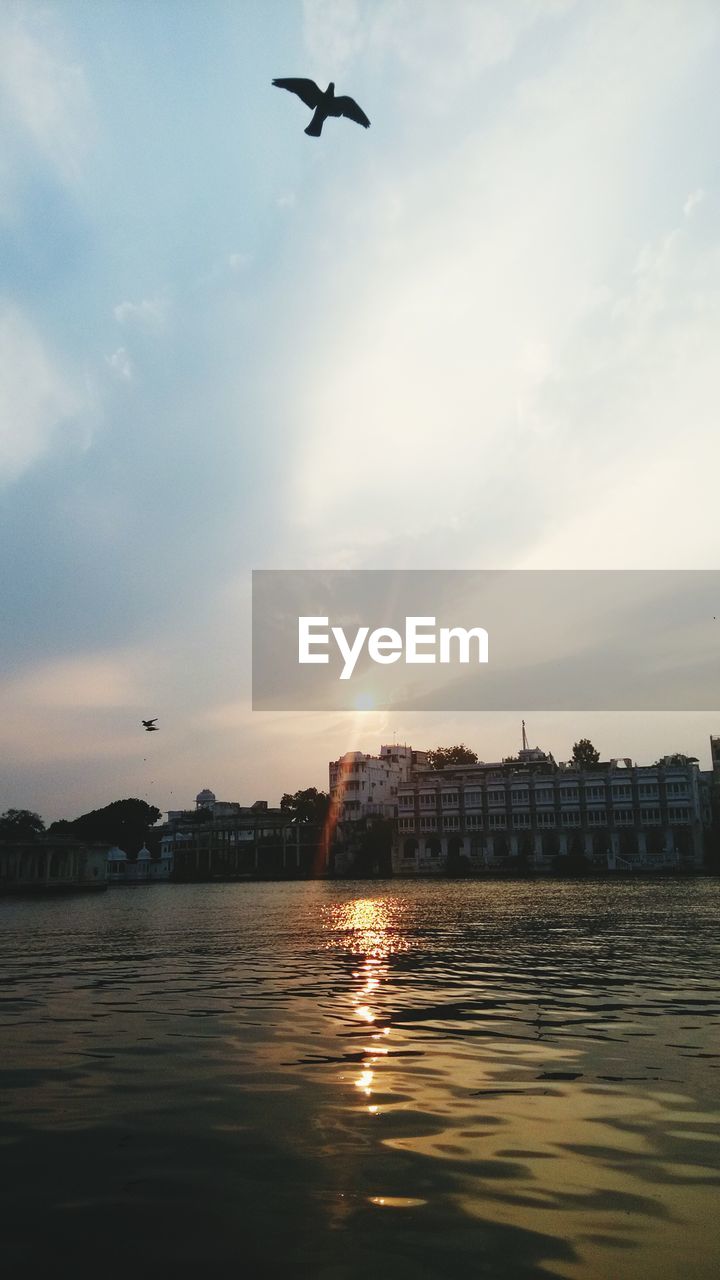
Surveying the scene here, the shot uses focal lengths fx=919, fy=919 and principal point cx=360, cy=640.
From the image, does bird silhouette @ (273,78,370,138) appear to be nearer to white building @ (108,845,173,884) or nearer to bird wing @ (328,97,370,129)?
bird wing @ (328,97,370,129)

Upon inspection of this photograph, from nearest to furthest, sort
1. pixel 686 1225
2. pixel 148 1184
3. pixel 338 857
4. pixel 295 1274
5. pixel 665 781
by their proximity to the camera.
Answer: pixel 295 1274 → pixel 686 1225 → pixel 148 1184 → pixel 665 781 → pixel 338 857

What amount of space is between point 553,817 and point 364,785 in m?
42.3

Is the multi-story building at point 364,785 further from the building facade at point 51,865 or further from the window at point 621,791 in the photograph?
the building facade at point 51,865

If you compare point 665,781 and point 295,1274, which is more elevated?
point 665,781

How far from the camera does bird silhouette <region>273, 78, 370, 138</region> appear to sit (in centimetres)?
1809

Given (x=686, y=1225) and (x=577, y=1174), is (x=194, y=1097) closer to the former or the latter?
(x=577, y=1174)

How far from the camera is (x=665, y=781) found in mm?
127688

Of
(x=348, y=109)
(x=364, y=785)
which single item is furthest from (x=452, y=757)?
(x=348, y=109)

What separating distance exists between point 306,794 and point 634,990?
166m

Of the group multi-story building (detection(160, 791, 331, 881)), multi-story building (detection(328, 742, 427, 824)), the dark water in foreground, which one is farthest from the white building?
the dark water in foreground

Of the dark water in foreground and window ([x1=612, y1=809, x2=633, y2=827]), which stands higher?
window ([x1=612, y1=809, x2=633, y2=827])

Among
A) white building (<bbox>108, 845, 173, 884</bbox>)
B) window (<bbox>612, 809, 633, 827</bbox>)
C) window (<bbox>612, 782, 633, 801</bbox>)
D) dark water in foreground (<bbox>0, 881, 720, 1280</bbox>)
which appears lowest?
white building (<bbox>108, 845, 173, 884</bbox>)

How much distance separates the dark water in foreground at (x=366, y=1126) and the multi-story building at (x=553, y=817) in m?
113

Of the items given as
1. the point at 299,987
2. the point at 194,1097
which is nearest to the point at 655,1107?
the point at 194,1097
